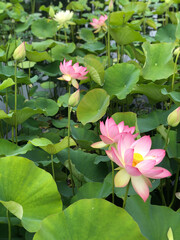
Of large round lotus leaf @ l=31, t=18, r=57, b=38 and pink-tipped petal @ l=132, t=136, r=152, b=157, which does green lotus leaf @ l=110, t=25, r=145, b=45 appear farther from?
pink-tipped petal @ l=132, t=136, r=152, b=157

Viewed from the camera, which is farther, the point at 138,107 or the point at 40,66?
the point at 138,107

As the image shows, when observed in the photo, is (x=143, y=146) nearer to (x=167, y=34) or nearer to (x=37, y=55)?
(x=37, y=55)

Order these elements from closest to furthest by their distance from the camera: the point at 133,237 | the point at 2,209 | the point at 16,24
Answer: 1. the point at 133,237
2. the point at 2,209
3. the point at 16,24

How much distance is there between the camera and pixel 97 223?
553 millimetres

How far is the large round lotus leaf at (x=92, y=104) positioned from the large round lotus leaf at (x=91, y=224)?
0.45 meters

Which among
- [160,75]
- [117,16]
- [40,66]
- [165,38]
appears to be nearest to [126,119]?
[160,75]

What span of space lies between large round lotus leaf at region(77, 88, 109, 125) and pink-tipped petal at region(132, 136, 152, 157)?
415 mm

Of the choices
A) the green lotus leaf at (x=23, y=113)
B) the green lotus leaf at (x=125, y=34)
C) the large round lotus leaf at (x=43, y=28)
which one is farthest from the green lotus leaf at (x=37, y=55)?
the large round lotus leaf at (x=43, y=28)

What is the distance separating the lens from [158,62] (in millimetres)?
1266

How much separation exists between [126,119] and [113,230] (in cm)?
48

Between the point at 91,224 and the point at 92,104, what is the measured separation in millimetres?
527

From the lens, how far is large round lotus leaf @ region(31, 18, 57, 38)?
2.03 metres

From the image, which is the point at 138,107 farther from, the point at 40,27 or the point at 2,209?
the point at 2,209

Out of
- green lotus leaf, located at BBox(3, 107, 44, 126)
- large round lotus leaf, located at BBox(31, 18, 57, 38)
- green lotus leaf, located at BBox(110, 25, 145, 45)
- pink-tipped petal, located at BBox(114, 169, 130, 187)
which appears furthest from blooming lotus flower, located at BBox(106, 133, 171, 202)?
large round lotus leaf, located at BBox(31, 18, 57, 38)
